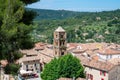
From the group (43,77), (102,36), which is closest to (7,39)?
(43,77)

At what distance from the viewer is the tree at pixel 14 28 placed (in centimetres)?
1191

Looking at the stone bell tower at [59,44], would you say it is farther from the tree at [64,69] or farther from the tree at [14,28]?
the tree at [14,28]

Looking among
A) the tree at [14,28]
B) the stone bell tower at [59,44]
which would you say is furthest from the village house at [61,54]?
the tree at [14,28]

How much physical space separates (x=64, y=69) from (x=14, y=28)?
99.1 feet

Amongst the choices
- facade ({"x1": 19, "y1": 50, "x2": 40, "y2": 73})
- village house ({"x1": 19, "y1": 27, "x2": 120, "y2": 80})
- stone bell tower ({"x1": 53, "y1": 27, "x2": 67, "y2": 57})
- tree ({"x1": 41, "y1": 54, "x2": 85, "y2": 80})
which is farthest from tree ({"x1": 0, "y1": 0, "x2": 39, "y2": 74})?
facade ({"x1": 19, "y1": 50, "x2": 40, "y2": 73})

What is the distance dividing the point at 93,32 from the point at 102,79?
10207 centimetres

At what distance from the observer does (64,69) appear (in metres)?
41.8

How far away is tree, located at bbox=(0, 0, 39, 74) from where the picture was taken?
469 inches

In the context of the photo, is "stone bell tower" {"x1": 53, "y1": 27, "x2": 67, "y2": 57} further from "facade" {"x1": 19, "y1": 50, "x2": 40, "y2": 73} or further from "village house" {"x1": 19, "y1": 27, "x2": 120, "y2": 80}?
"facade" {"x1": 19, "y1": 50, "x2": 40, "y2": 73}

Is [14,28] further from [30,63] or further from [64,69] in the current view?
[30,63]

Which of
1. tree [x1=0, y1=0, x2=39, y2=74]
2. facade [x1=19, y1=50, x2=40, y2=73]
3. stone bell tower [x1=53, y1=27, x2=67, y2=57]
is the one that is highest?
tree [x1=0, y1=0, x2=39, y2=74]

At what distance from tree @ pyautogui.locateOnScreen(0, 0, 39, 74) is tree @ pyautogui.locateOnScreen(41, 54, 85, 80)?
28.4 metres

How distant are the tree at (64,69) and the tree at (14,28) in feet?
93.2

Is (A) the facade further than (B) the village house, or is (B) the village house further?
(A) the facade
